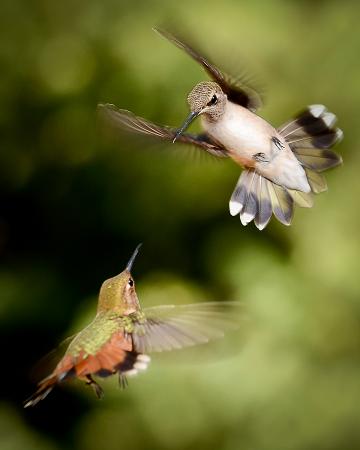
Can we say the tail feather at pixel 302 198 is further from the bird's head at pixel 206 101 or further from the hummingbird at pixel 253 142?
the bird's head at pixel 206 101

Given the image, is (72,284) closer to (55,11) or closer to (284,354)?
(284,354)

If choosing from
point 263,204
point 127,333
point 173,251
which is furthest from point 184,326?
point 173,251

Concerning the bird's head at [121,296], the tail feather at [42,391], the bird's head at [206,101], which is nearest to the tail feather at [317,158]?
the bird's head at [206,101]

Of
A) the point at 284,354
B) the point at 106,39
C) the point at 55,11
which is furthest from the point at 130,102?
the point at 284,354

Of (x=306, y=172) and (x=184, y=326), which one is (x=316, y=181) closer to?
(x=306, y=172)

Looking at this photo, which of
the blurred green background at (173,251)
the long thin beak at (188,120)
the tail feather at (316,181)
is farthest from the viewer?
the blurred green background at (173,251)

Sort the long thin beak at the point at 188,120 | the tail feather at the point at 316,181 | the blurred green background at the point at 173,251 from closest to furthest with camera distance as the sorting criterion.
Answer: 1. the long thin beak at the point at 188,120
2. the tail feather at the point at 316,181
3. the blurred green background at the point at 173,251

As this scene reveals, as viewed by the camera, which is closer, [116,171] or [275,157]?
[275,157]
